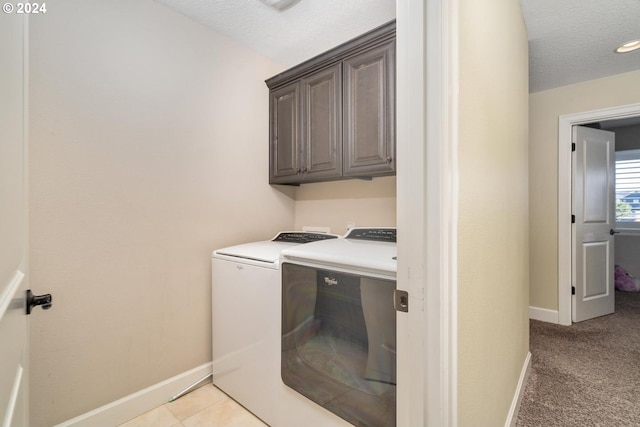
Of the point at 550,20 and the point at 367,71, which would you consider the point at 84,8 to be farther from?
the point at 550,20

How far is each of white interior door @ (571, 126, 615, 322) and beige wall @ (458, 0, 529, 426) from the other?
5.96 feet

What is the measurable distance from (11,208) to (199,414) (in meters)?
1.62

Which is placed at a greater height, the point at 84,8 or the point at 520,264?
the point at 84,8

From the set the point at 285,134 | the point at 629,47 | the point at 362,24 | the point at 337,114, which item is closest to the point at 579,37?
the point at 629,47

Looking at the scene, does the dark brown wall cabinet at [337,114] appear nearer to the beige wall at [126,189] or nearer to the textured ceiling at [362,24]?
the textured ceiling at [362,24]

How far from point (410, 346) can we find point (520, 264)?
1.34 meters

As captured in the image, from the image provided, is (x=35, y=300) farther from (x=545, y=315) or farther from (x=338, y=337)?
(x=545, y=315)

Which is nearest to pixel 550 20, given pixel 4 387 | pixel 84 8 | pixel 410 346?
pixel 410 346

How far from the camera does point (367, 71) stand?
69.2 inches

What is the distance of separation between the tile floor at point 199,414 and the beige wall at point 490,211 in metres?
1.25

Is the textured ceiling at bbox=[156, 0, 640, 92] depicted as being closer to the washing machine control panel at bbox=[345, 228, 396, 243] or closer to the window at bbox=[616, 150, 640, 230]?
the washing machine control panel at bbox=[345, 228, 396, 243]

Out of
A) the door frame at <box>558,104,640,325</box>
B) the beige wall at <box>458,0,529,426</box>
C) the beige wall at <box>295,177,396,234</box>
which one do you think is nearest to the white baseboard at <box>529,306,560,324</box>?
the door frame at <box>558,104,640,325</box>

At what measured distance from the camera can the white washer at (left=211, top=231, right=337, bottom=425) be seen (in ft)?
4.99

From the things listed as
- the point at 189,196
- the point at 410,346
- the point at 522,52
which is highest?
the point at 522,52
